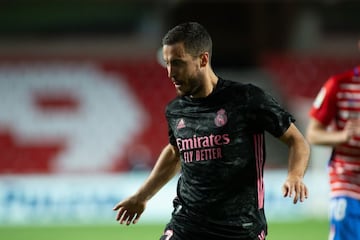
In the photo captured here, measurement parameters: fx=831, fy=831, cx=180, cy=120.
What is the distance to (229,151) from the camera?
4.64 meters

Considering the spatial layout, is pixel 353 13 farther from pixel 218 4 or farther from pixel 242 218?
pixel 242 218

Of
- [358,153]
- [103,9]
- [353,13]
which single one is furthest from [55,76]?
[358,153]

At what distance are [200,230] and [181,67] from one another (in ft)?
2.99

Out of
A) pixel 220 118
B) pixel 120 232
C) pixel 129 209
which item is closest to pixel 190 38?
pixel 220 118

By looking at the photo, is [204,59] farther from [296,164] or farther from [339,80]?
[339,80]

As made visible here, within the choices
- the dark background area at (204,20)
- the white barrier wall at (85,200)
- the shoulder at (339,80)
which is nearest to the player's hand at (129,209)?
the shoulder at (339,80)

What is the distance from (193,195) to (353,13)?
709 inches

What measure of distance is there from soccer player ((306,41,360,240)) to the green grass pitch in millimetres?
5412

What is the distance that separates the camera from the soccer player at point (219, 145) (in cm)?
458

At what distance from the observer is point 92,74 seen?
19.6m

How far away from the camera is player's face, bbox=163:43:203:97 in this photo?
455 centimetres

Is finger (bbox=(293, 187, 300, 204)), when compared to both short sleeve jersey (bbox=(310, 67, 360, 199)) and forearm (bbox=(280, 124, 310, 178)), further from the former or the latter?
short sleeve jersey (bbox=(310, 67, 360, 199))

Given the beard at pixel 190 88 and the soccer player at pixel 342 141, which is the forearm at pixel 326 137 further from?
the beard at pixel 190 88

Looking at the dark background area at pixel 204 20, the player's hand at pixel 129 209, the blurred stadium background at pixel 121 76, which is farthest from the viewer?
the dark background area at pixel 204 20
